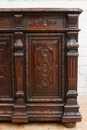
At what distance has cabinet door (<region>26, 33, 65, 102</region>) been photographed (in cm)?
149

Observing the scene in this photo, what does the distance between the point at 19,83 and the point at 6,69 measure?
15 centimetres

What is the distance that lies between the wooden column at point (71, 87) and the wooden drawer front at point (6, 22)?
0.44 m

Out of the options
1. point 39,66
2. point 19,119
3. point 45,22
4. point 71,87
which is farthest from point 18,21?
point 19,119

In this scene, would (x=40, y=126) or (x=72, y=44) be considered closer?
(x=72, y=44)

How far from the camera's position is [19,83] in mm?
1519

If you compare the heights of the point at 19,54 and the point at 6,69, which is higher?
the point at 19,54

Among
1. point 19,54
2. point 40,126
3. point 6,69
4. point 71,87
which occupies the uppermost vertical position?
point 19,54

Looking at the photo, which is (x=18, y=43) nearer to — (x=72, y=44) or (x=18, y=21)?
(x=18, y=21)

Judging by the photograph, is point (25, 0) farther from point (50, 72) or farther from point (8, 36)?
point (50, 72)

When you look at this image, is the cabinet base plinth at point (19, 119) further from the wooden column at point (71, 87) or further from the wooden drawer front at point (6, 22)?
the wooden drawer front at point (6, 22)

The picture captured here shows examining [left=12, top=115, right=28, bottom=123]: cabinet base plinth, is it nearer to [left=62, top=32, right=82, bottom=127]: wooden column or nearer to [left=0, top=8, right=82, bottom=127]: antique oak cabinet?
[left=0, top=8, right=82, bottom=127]: antique oak cabinet

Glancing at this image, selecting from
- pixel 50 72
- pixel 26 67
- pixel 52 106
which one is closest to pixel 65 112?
pixel 52 106

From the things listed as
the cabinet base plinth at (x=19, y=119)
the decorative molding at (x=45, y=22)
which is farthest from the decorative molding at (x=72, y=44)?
the cabinet base plinth at (x=19, y=119)

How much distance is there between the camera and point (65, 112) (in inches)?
60.4
